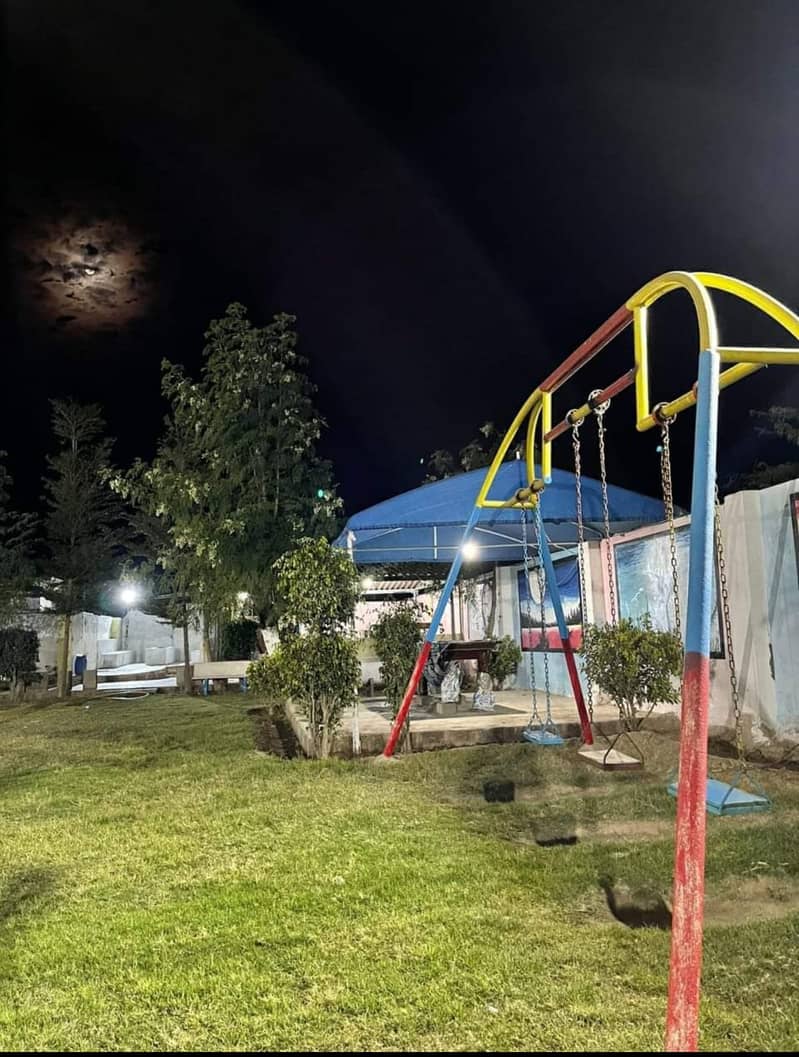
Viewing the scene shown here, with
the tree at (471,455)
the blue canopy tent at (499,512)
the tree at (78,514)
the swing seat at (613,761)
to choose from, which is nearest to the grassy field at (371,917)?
the swing seat at (613,761)

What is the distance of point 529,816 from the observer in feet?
14.8

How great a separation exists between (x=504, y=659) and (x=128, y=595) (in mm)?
14246

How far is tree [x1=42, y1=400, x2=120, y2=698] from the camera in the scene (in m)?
15.9

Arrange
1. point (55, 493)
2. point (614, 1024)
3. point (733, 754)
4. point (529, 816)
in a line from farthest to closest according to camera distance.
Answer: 1. point (55, 493)
2. point (733, 754)
3. point (529, 816)
4. point (614, 1024)

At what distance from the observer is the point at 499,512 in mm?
9484

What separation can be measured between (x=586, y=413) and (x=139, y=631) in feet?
93.6

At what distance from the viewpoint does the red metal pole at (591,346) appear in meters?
3.73

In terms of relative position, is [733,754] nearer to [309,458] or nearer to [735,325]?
[735,325]

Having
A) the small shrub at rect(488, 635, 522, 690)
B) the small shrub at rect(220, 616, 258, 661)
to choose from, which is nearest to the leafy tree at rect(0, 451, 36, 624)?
the small shrub at rect(220, 616, 258, 661)

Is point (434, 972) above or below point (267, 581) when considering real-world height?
below

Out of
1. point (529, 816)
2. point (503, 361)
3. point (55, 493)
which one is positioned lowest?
point (529, 816)

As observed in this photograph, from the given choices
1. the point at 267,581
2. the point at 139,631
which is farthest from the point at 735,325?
the point at 139,631

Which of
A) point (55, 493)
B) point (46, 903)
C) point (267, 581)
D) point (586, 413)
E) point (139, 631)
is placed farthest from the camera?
point (139, 631)

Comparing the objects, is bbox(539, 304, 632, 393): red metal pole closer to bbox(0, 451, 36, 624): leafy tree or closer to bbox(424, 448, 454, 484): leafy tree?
bbox(0, 451, 36, 624): leafy tree
